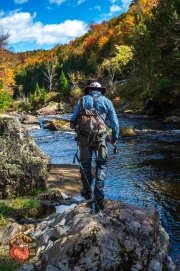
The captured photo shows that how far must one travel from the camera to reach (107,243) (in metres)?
3.61

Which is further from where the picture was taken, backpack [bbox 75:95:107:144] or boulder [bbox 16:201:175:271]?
backpack [bbox 75:95:107:144]

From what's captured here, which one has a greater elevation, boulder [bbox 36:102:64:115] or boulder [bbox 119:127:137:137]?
boulder [bbox 36:102:64:115]

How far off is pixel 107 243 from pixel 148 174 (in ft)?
20.6

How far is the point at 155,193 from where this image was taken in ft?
25.6

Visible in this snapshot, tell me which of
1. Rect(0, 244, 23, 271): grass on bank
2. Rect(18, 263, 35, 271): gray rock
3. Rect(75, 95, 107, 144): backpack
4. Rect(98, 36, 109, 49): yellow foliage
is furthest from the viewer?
Rect(98, 36, 109, 49): yellow foliage

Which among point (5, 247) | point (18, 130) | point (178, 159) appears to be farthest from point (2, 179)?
point (178, 159)

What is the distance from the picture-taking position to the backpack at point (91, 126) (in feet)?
16.6

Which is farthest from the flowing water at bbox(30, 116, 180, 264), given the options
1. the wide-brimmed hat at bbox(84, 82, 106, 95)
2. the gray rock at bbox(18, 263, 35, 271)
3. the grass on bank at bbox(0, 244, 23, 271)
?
the wide-brimmed hat at bbox(84, 82, 106, 95)

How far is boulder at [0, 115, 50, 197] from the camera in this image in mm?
6645

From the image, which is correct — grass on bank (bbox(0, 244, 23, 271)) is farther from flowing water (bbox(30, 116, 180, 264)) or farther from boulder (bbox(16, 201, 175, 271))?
flowing water (bbox(30, 116, 180, 264))

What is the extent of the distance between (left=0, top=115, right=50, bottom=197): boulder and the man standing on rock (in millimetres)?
1901

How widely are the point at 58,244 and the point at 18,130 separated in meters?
3.92

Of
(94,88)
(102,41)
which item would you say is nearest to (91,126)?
(94,88)
